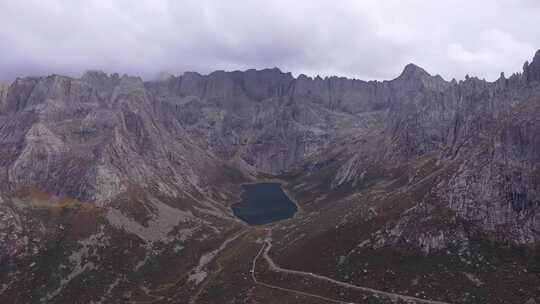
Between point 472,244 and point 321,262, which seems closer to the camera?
point 472,244

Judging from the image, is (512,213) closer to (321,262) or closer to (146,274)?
(321,262)

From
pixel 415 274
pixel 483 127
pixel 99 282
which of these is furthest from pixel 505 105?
pixel 99 282

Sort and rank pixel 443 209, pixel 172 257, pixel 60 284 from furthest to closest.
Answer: pixel 172 257 < pixel 60 284 < pixel 443 209

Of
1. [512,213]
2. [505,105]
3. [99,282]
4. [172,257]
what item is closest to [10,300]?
[99,282]

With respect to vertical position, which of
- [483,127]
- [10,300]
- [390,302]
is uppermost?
[483,127]

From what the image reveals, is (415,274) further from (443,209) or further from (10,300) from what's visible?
(10,300)

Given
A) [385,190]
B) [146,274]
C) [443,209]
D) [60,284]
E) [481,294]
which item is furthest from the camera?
[385,190]

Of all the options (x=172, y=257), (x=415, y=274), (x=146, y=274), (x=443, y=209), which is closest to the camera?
(x=415, y=274)

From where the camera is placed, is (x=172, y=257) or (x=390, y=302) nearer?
(x=390, y=302)

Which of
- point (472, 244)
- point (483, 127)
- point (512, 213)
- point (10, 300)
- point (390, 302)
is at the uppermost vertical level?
point (483, 127)

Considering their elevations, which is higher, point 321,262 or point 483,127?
point 483,127
